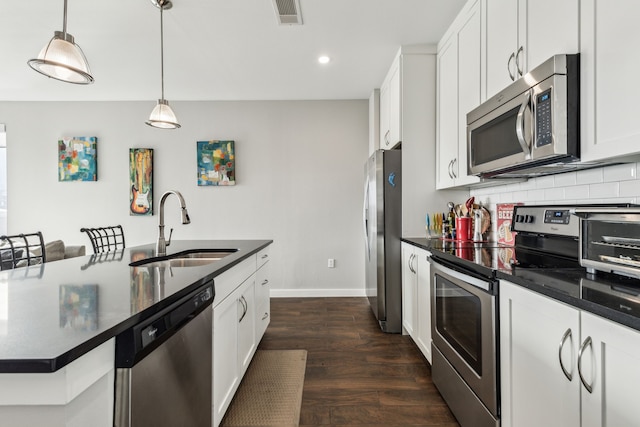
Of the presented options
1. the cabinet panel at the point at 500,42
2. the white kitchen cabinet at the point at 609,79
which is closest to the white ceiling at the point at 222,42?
the cabinet panel at the point at 500,42

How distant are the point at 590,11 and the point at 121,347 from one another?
1.93m

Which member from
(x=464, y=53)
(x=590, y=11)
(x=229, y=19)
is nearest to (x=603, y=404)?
(x=590, y=11)

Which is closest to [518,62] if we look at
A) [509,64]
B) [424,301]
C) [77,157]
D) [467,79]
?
[509,64]

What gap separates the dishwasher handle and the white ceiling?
2154 millimetres

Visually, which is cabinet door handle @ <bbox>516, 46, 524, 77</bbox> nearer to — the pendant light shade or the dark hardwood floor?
the dark hardwood floor

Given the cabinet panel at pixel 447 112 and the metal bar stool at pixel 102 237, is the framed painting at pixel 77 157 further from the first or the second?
the cabinet panel at pixel 447 112

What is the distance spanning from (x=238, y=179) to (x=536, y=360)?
3.90 m

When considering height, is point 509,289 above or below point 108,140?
below

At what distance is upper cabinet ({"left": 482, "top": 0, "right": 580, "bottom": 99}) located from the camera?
1408mm

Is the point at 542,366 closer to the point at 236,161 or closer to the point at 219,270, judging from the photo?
the point at 219,270

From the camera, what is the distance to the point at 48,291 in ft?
3.61

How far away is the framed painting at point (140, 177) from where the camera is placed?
443 cm

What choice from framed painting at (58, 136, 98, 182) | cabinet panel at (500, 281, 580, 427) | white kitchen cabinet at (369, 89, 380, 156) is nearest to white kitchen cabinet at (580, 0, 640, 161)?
cabinet panel at (500, 281, 580, 427)

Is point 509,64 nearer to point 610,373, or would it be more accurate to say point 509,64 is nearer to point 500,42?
point 500,42
